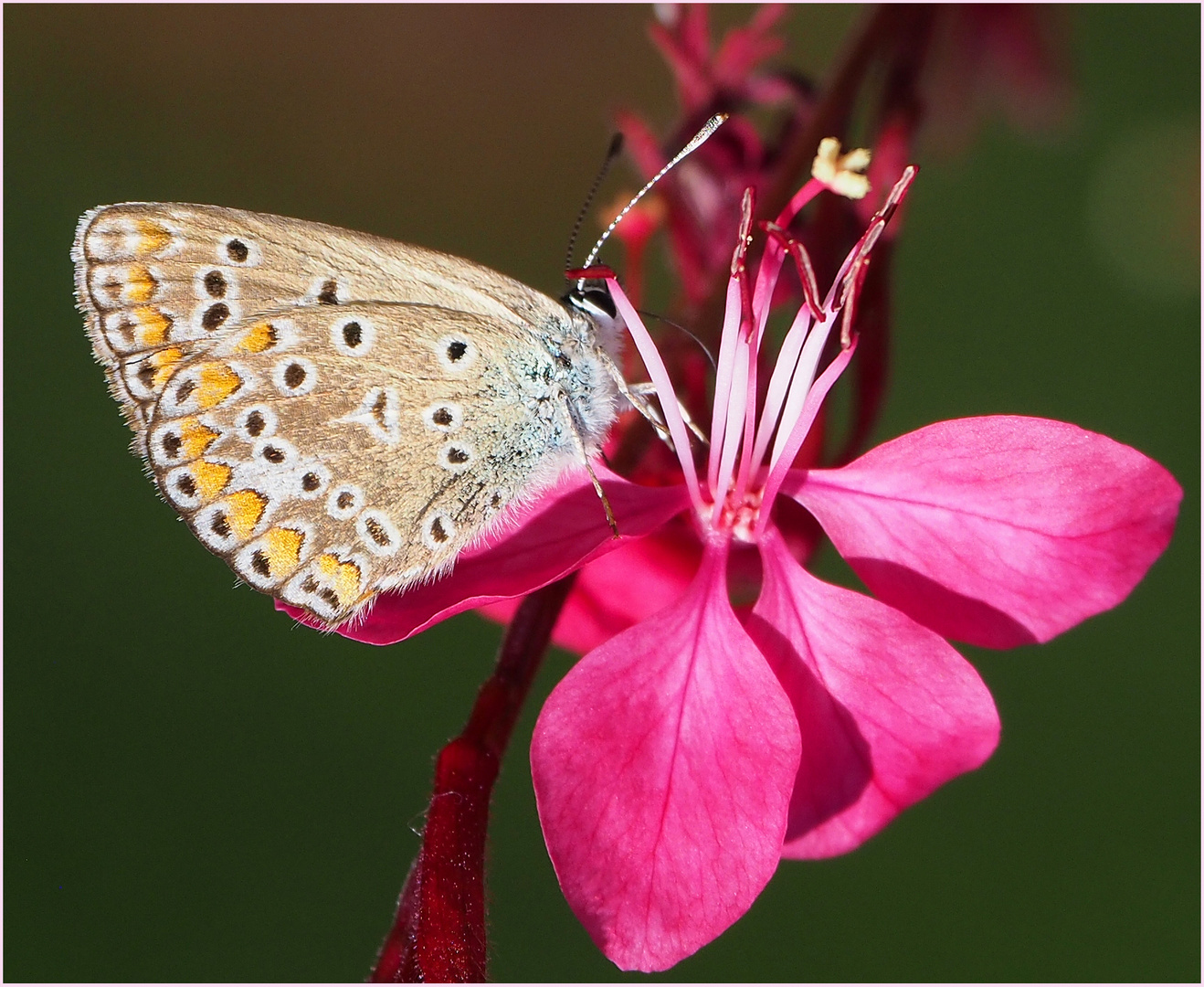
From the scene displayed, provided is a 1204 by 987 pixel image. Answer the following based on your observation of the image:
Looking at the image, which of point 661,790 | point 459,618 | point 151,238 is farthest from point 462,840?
point 459,618

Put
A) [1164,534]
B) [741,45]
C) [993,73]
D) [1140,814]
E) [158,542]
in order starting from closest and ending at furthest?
[1164,534] < [741,45] < [993,73] < [1140,814] < [158,542]

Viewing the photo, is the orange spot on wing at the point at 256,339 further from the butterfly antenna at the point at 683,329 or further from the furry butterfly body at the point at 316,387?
the butterfly antenna at the point at 683,329

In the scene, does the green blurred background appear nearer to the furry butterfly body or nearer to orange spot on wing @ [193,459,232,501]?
the furry butterfly body

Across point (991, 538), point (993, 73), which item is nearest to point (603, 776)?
point (991, 538)

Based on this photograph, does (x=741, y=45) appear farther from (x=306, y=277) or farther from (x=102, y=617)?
(x=102, y=617)

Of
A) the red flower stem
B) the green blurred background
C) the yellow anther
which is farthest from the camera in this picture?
the green blurred background

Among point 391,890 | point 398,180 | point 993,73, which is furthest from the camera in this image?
point 398,180

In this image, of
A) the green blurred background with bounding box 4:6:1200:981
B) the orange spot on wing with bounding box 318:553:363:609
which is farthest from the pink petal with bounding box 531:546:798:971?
the green blurred background with bounding box 4:6:1200:981
